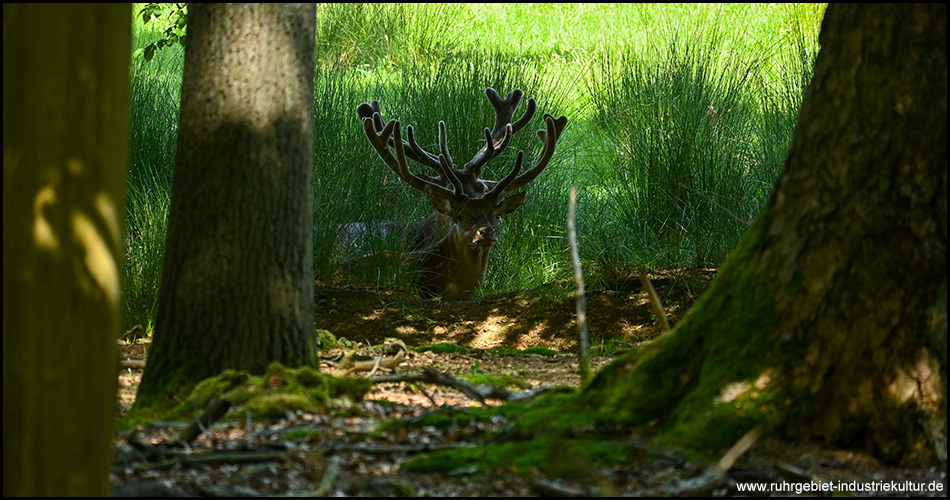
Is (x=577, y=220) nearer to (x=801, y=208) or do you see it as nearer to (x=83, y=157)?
(x=801, y=208)

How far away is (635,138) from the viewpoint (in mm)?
8578

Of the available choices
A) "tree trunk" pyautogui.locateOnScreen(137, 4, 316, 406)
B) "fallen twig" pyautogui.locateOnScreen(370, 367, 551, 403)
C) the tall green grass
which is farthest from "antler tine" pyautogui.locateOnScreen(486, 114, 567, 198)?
"tree trunk" pyautogui.locateOnScreen(137, 4, 316, 406)

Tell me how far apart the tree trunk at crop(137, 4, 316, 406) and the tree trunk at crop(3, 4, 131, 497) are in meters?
1.43

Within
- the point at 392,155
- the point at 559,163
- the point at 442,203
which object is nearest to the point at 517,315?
the point at 442,203

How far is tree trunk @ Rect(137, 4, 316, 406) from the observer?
3232mm

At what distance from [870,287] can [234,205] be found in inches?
78.3

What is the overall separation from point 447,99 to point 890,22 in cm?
706

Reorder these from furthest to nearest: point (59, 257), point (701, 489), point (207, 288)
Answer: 1. point (207, 288)
2. point (701, 489)
3. point (59, 257)

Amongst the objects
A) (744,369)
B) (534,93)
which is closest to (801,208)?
(744,369)

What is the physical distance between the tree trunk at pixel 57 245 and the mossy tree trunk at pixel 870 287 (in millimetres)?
1531

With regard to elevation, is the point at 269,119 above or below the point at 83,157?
above

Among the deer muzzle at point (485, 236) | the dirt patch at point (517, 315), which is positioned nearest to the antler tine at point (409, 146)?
the deer muzzle at point (485, 236)

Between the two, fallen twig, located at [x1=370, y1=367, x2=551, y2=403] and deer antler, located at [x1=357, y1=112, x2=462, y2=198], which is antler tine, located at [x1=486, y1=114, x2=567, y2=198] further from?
fallen twig, located at [x1=370, y1=367, x2=551, y2=403]

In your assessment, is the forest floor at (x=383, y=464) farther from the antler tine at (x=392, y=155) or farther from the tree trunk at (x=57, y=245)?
the antler tine at (x=392, y=155)
